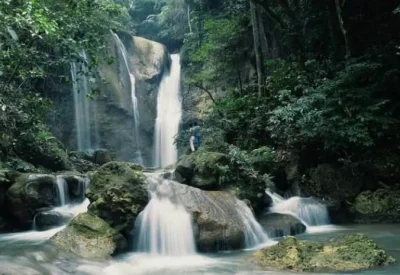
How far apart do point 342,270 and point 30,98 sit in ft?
22.9

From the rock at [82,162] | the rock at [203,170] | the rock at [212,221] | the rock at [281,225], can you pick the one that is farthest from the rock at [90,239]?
the rock at [82,162]

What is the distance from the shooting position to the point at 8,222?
1027cm

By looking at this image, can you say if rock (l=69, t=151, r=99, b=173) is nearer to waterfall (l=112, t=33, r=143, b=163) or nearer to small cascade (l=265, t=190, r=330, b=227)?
waterfall (l=112, t=33, r=143, b=163)

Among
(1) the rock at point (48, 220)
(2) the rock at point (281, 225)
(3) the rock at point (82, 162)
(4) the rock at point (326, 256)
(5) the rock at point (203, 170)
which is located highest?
(3) the rock at point (82, 162)

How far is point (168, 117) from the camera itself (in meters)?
22.8

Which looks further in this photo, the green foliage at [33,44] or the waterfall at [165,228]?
the waterfall at [165,228]

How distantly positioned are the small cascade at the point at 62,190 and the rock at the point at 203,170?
10.5 ft

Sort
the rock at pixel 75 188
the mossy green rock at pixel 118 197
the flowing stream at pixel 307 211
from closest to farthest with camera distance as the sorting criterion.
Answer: the mossy green rock at pixel 118 197 < the flowing stream at pixel 307 211 < the rock at pixel 75 188

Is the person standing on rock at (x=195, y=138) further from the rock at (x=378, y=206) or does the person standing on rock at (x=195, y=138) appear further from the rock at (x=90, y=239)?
the rock at (x=90, y=239)

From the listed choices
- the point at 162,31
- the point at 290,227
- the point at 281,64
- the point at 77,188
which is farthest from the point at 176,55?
the point at 290,227

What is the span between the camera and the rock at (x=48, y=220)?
9812mm

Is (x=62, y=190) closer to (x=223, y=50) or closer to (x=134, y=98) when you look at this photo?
(x=223, y=50)

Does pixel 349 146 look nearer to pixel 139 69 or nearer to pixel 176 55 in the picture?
pixel 139 69

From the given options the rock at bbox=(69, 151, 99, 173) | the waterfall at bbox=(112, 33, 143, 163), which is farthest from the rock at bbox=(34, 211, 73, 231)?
the waterfall at bbox=(112, 33, 143, 163)
